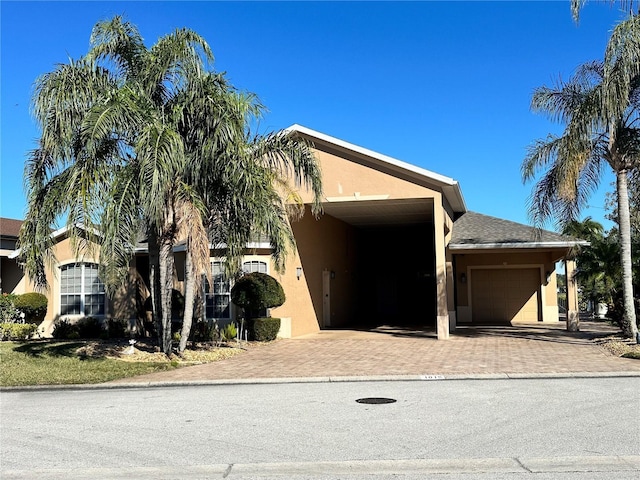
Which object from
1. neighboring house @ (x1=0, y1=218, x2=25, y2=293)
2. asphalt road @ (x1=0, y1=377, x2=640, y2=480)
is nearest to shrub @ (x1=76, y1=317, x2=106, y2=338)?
neighboring house @ (x1=0, y1=218, x2=25, y2=293)

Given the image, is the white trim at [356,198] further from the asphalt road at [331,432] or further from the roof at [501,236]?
the asphalt road at [331,432]

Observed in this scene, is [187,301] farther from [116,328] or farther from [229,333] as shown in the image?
[116,328]

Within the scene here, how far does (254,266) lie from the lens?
806 inches

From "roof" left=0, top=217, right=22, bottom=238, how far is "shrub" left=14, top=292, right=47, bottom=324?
384 cm

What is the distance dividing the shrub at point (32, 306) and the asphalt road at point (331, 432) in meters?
11.7

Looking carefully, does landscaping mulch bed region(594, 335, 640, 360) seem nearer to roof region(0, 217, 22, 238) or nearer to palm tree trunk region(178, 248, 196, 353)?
palm tree trunk region(178, 248, 196, 353)

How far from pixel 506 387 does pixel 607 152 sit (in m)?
9.40

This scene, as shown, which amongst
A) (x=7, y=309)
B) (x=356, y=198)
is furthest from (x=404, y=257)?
(x=7, y=309)

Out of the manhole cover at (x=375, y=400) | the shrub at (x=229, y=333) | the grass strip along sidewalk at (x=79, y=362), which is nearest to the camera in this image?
the manhole cover at (x=375, y=400)

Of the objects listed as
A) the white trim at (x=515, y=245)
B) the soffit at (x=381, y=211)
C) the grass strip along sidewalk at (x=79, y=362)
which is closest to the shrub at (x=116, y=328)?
the grass strip along sidewalk at (x=79, y=362)

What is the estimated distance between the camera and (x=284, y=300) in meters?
19.2

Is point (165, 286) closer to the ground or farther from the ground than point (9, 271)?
closer to the ground

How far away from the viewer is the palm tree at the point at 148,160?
12758 mm

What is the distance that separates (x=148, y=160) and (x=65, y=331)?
11.0 meters
